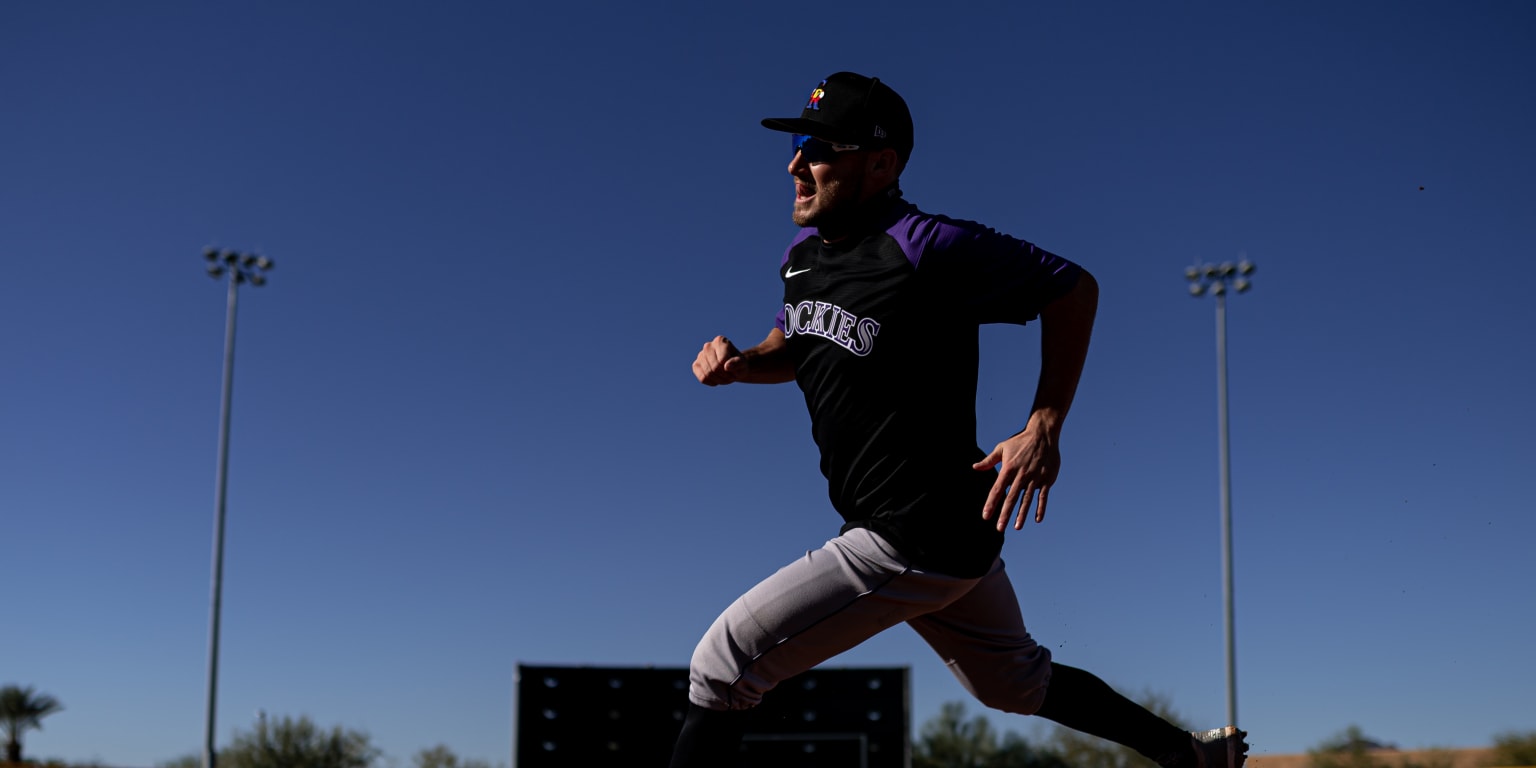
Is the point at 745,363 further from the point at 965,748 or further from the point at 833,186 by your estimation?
the point at 965,748

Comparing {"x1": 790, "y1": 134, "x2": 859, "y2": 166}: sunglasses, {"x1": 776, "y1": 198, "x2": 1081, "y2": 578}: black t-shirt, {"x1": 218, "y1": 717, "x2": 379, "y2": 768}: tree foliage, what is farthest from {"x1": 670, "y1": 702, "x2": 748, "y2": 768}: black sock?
{"x1": 218, "y1": 717, "x2": 379, "y2": 768}: tree foliage

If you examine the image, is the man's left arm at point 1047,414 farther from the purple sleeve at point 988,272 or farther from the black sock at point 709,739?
the black sock at point 709,739

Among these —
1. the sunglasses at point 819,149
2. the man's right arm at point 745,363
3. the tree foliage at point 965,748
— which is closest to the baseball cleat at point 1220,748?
the man's right arm at point 745,363

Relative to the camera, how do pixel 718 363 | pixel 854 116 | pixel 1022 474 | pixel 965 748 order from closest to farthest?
pixel 1022 474
pixel 854 116
pixel 718 363
pixel 965 748

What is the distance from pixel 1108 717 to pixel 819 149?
191 centimetres

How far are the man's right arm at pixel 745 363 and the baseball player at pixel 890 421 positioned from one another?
281mm

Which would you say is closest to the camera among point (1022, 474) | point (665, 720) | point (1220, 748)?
point (1022, 474)

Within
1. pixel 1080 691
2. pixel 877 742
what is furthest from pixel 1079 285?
pixel 877 742

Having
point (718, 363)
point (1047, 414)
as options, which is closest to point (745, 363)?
point (718, 363)

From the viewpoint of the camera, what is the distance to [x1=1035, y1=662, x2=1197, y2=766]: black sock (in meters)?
3.95

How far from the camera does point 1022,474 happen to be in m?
3.33

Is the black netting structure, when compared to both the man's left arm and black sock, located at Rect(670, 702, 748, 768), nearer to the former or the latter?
black sock, located at Rect(670, 702, 748, 768)

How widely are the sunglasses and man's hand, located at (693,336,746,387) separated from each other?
24.2 inches

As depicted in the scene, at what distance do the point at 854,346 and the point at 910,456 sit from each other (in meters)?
0.34
